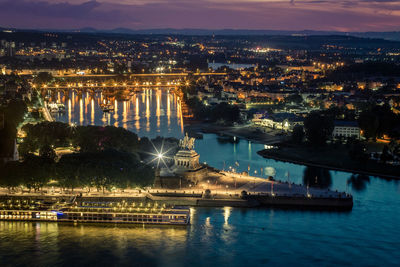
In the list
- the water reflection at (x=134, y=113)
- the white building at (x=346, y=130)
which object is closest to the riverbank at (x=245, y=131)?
the water reflection at (x=134, y=113)

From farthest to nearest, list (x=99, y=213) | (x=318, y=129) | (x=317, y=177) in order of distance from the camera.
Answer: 1. (x=318, y=129)
2. (x=317, y=177)
3. (x=99, y=213)

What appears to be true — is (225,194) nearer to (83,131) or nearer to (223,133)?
(83,131)

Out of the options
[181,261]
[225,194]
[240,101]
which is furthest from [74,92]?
[181,261]

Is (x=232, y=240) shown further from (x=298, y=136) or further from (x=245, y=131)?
(x=245, y=131)

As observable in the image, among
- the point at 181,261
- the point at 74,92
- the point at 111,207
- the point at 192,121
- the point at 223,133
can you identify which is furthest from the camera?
the point at 74,92

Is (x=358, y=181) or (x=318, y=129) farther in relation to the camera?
(x=318, y=129)

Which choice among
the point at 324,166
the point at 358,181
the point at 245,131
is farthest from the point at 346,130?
the point at 358,181
